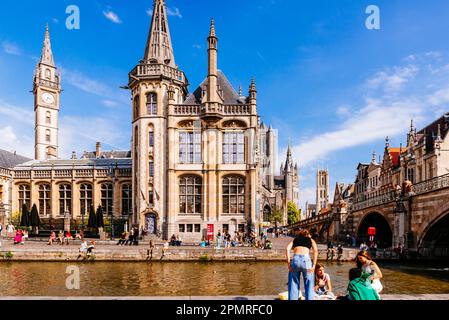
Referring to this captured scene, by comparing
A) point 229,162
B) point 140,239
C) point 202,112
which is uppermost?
point 202,112

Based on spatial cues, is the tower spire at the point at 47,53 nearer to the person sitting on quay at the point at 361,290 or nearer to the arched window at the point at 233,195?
the arched window at the point at 233,195

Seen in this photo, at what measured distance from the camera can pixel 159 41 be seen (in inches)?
1980

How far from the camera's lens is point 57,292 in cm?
1817

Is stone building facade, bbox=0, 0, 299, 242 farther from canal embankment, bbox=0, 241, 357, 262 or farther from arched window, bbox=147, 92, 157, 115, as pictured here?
canal embankment, bbox=0, 241, 357, 262

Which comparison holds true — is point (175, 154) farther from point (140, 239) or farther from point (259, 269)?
point (259, 269)

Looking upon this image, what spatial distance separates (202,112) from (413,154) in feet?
84.7

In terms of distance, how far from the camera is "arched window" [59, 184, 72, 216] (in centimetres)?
5744

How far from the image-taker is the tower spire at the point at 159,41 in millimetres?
49719

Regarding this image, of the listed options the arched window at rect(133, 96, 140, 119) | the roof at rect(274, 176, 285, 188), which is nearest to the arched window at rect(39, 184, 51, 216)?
the arched window at rect(133, 96, 140, 119)

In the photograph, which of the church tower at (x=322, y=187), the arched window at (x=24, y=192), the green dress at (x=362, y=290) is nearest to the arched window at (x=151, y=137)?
the arched window at (x=24, y=192)

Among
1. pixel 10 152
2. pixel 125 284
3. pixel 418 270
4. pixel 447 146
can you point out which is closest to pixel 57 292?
pixel 125 284

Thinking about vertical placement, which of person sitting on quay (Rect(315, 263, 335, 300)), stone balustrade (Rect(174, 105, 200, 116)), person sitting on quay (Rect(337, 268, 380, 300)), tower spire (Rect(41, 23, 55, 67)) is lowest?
person sitting on quay (Rect(315, 263, 335, 300))

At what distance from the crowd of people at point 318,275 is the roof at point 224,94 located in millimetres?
38796

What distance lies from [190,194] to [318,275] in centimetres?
3658
